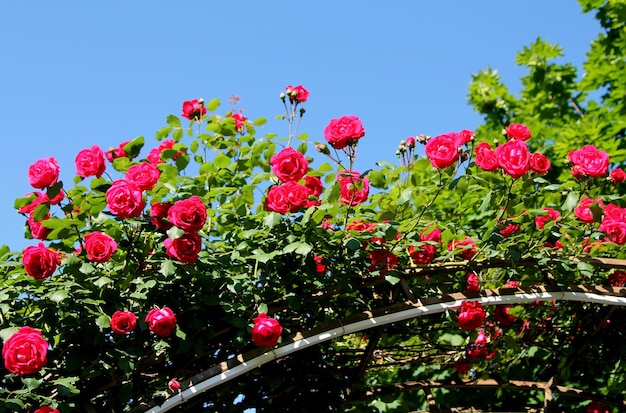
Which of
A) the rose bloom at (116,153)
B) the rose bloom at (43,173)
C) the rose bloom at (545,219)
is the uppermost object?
the rose bloom at (116,153)

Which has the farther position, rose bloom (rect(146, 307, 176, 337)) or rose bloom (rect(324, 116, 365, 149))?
rose bloom (rect(324, 116, 365, 149))

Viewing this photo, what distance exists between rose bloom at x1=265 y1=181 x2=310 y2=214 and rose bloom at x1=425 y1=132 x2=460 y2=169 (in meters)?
0.47

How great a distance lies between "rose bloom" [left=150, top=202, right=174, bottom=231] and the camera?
255 cm

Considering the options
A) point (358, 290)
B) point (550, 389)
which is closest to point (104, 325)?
point (358, 290)

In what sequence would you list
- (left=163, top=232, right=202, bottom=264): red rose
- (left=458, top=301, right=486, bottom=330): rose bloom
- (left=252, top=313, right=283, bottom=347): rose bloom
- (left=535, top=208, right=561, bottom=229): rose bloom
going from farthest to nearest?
1. (left=535, top=208, right=561, bottom=229): rose bloom
2. (left=458, top=301, right=486, bottom=330): rose bloom
3. (left=252, top=313, right=283, bottom=347): rose bloom
4. (left=163, top=232, right=202, bottom=264): red rose

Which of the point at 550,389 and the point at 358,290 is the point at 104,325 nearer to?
the point at 358,290

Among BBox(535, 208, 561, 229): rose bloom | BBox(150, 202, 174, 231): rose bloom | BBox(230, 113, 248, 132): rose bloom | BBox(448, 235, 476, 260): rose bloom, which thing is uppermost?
BBox(230, 113, 248, 132): rose bloom

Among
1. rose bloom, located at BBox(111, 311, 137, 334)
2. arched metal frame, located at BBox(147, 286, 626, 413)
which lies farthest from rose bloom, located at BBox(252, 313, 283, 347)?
rose bloom, located at BBox(111, 311, 137, 334)

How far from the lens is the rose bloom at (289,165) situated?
2562mm

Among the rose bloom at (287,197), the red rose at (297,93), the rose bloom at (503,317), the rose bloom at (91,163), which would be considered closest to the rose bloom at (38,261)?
the rose bloom at (91,163)

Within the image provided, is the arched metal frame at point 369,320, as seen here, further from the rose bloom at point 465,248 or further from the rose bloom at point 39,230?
the rose bloom at point 39,230

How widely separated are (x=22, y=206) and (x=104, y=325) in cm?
62

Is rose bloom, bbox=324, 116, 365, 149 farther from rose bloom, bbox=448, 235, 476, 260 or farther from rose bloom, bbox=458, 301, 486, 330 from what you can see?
rose bloom, bbox=458, 301, 486, 330

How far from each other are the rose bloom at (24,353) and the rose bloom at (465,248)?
154 cm
